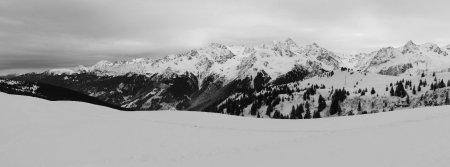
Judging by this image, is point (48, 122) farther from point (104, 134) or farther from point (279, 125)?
point (279, 125)

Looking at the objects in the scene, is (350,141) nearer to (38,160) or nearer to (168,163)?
(168,163)

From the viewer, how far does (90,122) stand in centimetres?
3947

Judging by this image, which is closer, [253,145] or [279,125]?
[253,145]

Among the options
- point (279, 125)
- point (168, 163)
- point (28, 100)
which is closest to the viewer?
point (168, 163)

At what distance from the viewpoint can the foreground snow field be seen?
24.5 metres

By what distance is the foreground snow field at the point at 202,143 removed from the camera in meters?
24.5

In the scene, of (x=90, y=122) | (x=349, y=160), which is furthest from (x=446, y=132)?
(x=90, y=122)

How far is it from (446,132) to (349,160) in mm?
8549

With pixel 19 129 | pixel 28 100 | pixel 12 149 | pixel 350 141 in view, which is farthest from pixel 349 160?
pixel 28 100

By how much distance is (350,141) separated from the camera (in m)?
28.5

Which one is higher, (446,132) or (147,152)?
(446,132)

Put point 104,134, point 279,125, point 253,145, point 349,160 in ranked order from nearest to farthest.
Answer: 1. point 349,160
2. point 253,145
3. point 104,134
4. point 279,125

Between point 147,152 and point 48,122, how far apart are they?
1489cm

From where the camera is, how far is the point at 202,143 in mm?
32156
